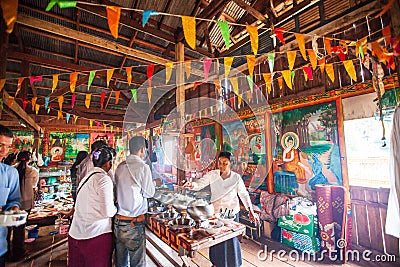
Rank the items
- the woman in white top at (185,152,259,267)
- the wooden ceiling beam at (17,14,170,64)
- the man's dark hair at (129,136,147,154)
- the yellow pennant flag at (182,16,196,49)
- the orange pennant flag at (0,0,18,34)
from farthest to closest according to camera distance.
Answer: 1. the wooden ceiling beam at (17,14,170,64)
2. the woman in white top at (185,152,259,267)
3. the man's dark hair at (129,136,147,154)
4. the yellow pennant flag at (182,16,196,49)
5. the orange pennant flag at (0,0,18,34)

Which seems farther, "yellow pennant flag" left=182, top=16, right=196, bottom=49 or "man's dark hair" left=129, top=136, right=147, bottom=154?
"man's dark hair" left=129, top=136, right=147, bottom=154

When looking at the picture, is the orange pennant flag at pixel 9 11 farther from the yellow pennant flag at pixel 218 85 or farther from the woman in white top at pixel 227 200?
the yellow pennant flag at pixel 218 85

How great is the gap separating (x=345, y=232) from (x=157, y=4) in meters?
4.89

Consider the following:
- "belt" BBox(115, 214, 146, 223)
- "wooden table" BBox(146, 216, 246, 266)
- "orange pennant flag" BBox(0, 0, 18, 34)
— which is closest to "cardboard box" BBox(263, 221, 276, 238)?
"wooden table" BBox(146, 216, 246, 266)

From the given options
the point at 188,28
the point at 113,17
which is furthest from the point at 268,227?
the point at 113,17

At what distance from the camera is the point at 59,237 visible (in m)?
4.12

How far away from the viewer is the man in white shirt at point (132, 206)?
82.5 inches

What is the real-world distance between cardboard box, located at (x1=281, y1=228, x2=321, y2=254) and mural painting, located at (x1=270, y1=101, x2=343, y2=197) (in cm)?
70

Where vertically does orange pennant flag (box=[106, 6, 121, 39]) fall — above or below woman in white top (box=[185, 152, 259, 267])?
above

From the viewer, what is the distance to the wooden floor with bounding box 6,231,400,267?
113 inches

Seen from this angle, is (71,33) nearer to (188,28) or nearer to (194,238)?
(188,28)

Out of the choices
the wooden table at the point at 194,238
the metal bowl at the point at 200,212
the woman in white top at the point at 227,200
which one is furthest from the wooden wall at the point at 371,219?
the metal bowl at the point at 200,212

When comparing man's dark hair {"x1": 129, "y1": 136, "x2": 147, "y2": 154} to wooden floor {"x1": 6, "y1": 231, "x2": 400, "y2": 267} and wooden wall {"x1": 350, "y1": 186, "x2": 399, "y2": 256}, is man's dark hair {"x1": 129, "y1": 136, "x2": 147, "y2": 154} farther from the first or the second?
wooden wall {"x1": 350, "y1": 186, "x2": 399, "y2": 256}

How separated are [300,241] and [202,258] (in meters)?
A: 1.72
